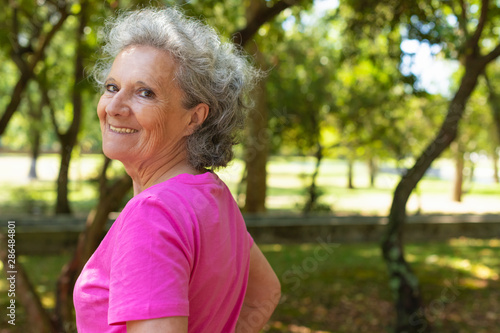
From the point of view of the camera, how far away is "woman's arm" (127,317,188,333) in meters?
0.93

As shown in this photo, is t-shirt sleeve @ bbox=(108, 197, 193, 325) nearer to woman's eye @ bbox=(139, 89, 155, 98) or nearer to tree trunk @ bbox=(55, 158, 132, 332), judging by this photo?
woman's eye @ bbox=(139, 89, 155, 98)

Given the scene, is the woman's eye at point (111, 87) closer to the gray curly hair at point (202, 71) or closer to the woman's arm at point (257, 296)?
the gray curly hair at point (202, 71)

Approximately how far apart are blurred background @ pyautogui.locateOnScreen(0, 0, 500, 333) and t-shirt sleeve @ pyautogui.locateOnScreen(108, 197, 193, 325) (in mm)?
664

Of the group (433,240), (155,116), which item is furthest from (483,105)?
(155,116)

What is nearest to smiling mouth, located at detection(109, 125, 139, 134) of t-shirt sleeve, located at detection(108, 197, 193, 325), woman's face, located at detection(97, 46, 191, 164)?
woman's face, located at detection(97, 46, 191, 164)

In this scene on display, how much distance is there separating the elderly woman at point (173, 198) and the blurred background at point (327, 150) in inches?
13.4

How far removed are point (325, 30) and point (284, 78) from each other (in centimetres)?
259

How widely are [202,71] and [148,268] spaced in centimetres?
60

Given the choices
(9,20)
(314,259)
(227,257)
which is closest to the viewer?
(227,257)

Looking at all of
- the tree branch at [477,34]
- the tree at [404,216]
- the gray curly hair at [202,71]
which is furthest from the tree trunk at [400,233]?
the gray curly hair at [202,71]

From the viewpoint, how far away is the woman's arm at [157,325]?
93 cm

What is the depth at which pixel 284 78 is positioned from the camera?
12.9 meters

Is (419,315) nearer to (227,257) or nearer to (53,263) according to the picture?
(227,257)

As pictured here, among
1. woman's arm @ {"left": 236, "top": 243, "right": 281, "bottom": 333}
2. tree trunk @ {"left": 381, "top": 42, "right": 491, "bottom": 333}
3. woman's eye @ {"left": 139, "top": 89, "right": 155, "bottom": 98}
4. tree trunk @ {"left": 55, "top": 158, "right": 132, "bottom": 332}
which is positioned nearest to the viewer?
woman's eye @ {"left": 139, "top": 89, "right": 155, "bottom": 98}
